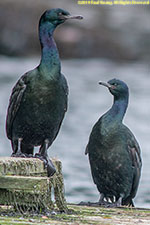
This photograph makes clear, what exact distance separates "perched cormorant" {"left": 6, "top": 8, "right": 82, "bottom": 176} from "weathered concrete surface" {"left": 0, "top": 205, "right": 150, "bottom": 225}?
1.24m

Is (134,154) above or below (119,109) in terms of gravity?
below

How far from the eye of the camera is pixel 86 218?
6.84 meters

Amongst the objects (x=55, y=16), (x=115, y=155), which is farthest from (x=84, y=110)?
(x=55, y=16)

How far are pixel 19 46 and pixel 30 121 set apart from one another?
28.3m

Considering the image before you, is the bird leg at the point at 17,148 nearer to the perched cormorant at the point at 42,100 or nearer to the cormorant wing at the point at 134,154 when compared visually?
the perched cormorant at the point at 42,100

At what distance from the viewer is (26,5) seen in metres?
38.0

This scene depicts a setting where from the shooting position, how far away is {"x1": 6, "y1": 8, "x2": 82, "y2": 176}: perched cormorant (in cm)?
863

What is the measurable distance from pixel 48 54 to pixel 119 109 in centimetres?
236

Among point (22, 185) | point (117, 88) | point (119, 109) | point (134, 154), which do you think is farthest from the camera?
point (117, 88)

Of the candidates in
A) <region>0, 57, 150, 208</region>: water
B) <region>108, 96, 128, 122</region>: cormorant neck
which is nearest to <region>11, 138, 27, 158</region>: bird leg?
<region>108, 96, 128, 122</region>: cormorant neck

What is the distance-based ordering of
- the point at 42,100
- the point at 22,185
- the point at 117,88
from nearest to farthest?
the point at 22,185 < the point at 42,100 < the point at 117,88

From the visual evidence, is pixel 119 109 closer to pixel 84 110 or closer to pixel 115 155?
pixel 115 155

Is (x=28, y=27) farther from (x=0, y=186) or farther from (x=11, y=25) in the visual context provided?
(x=0, y=186)

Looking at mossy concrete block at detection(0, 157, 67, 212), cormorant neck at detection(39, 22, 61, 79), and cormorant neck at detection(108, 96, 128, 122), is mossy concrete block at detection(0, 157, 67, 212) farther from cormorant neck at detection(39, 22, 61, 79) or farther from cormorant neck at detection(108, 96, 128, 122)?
cormorant neck at detection(108, 96, 128, 122)
